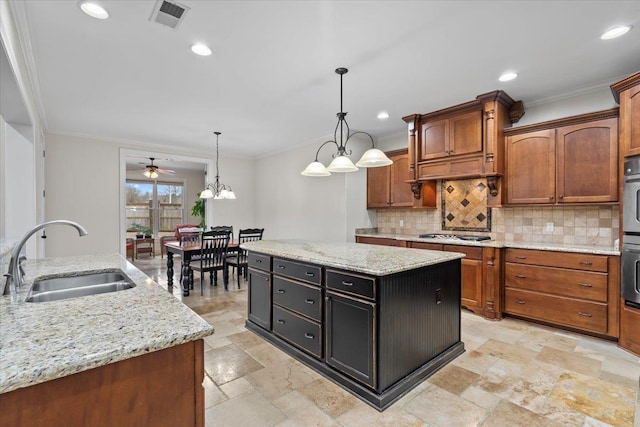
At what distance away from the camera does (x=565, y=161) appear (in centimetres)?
334

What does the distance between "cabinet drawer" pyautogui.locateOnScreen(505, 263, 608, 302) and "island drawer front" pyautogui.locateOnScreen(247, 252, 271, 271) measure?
2619 millimetres

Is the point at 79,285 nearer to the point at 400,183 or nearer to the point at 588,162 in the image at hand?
the point at 400,183

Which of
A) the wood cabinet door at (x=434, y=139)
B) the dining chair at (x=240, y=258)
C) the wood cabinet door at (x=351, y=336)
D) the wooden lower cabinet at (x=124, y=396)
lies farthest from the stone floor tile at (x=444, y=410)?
the dining chair at (x=240, y=258)

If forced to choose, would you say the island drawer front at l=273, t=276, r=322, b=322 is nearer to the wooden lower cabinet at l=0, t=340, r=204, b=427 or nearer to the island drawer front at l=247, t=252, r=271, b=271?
the island drawer front at l=247, t=252, r=271, b=271

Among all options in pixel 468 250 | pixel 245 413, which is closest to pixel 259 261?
pixel 245 413

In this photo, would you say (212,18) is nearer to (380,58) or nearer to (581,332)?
(380,58)

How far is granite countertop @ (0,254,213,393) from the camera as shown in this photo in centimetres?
77

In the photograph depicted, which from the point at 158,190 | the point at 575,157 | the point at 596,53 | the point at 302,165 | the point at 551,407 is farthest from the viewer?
the point at 158,190

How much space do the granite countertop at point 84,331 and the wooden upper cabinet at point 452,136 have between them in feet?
12.1

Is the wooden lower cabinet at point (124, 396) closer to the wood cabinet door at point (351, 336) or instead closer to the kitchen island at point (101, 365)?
the kitchen island at point (101, 365)

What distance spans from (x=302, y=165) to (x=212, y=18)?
3862mm

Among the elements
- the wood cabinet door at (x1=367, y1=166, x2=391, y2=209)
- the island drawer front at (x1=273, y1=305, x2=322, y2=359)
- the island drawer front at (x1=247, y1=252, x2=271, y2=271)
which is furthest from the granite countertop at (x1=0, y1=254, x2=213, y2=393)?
the wood cabinet door at (x1=367, y1=166, x2=391, y2=209)

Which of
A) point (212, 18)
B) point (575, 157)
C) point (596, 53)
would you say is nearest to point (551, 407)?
point (575, 157)

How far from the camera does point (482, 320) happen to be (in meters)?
3.54
